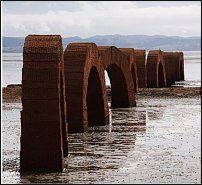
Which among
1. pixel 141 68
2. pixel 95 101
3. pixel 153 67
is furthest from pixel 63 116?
pixel 153 67

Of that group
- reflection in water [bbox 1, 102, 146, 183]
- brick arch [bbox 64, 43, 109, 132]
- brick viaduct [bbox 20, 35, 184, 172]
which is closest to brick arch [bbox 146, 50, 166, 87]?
reflection in water [bbox 1, 102, 146, 183]

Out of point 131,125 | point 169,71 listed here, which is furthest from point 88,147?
point 169,71

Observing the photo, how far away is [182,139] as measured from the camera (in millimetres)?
16250

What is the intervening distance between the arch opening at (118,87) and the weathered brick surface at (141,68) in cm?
1106

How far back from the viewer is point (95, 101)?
2012cm

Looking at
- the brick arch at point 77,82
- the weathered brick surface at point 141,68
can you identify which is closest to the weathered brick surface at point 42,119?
the brick arch at point 77,82

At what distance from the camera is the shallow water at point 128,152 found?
450 inches

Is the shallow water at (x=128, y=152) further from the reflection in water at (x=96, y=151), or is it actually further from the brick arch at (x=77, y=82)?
the brick arch at (x=77, y=82)

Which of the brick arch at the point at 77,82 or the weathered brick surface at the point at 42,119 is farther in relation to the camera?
the brick arch at the point at 77,82

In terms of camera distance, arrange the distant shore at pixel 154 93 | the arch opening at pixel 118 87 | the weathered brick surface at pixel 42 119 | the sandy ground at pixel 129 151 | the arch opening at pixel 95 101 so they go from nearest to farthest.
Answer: the sandy ground at pixel 129 151 < the weathered brick surface at pixel 42 119 < the arch opening at pixel 95 101 < the arch opening at pixel 118 87 < the distant shore at pixel 154 93

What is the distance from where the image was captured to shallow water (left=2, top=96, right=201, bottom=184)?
11.4 metres

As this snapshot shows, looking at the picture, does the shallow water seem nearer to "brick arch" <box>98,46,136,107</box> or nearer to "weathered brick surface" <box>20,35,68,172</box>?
"weathered brick surface" <box>20,35,68,172</box>

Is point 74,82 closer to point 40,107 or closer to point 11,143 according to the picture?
point 11,143

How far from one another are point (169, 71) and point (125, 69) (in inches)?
938
